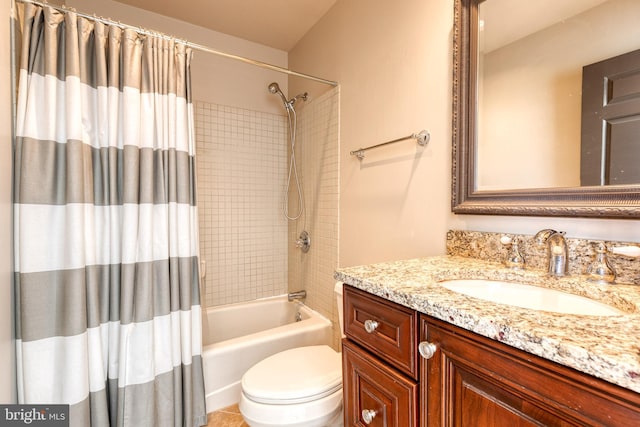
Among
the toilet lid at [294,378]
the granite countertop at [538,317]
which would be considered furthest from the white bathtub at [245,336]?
the granite countertop at [538,317]

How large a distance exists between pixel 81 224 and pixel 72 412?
0.74 metres

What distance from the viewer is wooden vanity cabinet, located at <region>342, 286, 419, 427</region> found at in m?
0.66

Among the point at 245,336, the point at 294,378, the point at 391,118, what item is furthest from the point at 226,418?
the point at 391,118

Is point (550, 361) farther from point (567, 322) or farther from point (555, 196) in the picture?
point (555, 196)

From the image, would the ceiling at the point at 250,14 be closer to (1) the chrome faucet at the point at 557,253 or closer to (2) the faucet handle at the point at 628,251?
(1) the chrome faucet at the point at 557,253

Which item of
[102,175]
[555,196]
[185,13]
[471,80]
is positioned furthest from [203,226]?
[555,196]

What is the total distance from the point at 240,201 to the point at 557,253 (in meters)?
2.01

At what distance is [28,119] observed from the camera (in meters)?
1.05

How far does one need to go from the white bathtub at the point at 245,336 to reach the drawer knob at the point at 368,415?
950 millimetres

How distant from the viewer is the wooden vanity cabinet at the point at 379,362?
25.8 inches

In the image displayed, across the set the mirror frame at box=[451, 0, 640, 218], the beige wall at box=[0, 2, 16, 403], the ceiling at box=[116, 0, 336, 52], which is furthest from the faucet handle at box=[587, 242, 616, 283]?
the ceiling at box=[116, 0, 336, 52]

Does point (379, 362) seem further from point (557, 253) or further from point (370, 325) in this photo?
point (557, 253)

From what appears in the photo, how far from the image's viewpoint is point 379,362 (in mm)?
747

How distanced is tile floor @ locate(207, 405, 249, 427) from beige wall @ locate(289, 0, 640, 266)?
1.03 m
